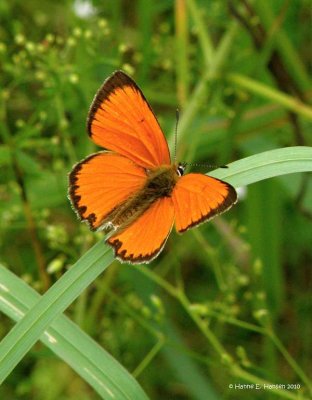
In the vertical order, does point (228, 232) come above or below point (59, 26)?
below

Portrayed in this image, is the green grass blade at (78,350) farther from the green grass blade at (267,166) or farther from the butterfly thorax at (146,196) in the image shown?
the green grass blade at (267,166)

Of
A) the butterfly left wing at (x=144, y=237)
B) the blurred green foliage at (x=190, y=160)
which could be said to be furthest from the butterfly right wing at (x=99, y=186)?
the blurred green foliage at (x=190, y=160)

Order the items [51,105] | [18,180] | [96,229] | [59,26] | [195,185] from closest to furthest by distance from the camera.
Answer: [195,185] → [96,229] → [18,180] → [51,105] → [59,26]

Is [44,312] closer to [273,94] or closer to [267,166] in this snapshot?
[267,166]

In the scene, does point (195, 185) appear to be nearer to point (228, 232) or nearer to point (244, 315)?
point (228, 232)

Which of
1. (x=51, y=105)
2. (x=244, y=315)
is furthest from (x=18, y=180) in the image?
(x=244, y=315)

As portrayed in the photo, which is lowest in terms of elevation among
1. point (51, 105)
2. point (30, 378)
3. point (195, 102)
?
point (30, 378)
